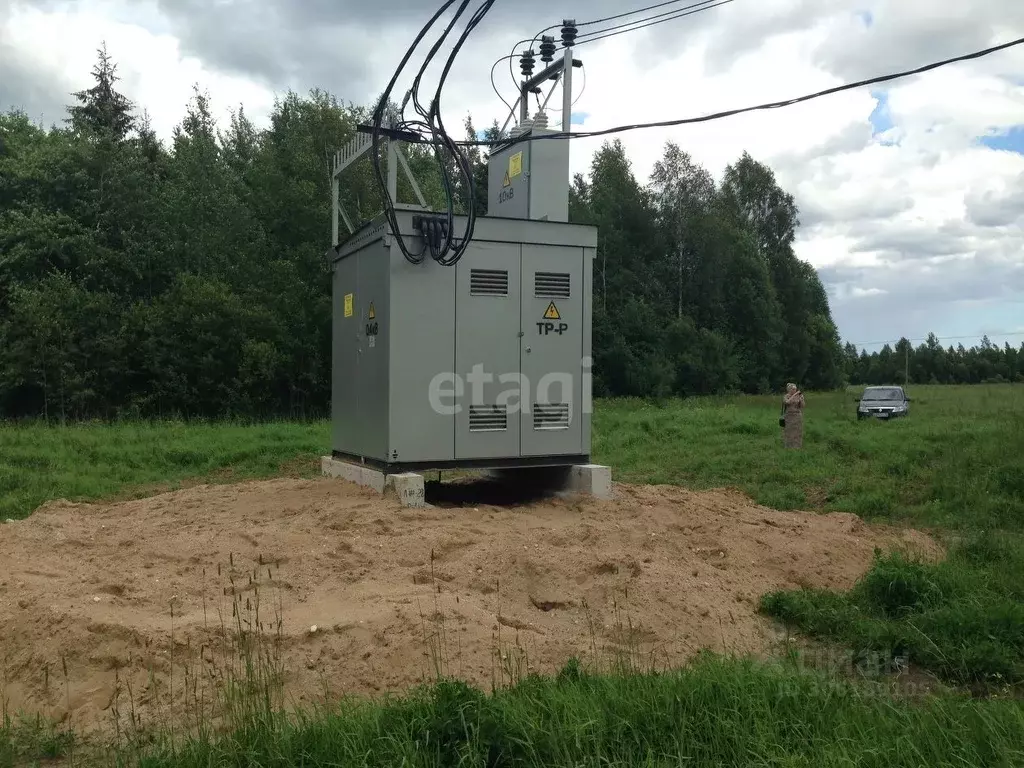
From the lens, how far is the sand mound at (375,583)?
4387 millimetres

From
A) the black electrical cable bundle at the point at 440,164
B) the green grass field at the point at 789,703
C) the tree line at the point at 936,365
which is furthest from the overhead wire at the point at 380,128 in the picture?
the tree line at the point at 936,365

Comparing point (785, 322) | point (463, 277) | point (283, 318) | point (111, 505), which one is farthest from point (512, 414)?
point (785, 322)

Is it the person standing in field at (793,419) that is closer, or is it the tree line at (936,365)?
the person standing in field at (793,419)

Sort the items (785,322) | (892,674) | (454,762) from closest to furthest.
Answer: (454,762) < (892,674) < (785,322)

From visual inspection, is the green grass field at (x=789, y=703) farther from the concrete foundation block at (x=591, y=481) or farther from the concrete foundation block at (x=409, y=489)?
the concrete foundation block at (x=409, y=489)

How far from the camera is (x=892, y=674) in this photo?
482 cm

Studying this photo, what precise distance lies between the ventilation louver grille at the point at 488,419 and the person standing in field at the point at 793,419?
26.5ft

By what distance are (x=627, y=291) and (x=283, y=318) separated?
67.8 feet

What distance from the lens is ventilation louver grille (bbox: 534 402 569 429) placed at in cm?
841

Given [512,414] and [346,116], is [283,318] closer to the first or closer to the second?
[346,116]

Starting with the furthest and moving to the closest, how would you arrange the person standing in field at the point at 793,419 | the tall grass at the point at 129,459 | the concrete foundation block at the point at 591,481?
the person standing in field at the point at 793,419 → the tall grass at the point at 129,459 → the concrete foundation block at the point at 591,481

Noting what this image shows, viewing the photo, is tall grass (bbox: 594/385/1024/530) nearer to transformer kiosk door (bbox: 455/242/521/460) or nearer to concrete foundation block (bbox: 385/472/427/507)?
transformer kiosk door (bbox: 455/242/521/460)

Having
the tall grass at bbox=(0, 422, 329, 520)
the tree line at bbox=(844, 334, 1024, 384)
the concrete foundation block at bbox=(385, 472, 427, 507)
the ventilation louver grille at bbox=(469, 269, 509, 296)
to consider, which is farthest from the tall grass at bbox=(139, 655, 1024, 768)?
the tree line at bbox=(844, 334, 1024, 384)

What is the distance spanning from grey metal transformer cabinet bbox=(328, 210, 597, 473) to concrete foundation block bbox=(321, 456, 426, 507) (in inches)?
5.2
